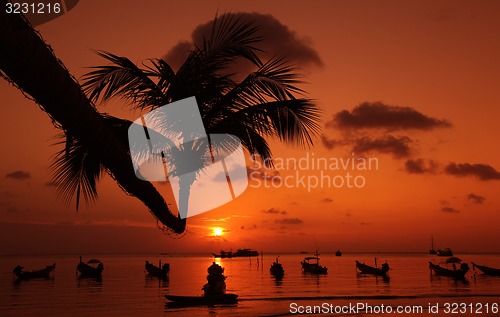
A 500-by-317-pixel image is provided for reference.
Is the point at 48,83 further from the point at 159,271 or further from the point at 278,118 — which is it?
the point at 159,271

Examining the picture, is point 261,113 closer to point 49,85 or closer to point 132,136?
point 132,136

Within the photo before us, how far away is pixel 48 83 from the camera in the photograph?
2.18 metres

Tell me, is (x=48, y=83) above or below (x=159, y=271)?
above

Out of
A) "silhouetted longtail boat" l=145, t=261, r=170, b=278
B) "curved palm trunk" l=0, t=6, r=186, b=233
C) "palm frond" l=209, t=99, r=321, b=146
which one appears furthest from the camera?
"silhouetted longtail boat" l=145, t=261, r=170, b=278

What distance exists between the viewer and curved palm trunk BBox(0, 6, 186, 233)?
1912 mm

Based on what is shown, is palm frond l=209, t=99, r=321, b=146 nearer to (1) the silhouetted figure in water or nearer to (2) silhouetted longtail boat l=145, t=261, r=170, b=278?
(1) the silhouetted figure in water

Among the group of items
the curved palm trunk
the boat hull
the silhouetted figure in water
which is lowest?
the boat hull

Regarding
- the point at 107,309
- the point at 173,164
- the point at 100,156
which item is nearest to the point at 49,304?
the point at 107,309

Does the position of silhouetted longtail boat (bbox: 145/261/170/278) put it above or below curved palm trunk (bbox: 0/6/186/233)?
below

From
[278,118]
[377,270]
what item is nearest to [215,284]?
[278,118]

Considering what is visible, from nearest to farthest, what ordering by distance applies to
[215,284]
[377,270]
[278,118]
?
[278,118] < [215,284] < [377,270]

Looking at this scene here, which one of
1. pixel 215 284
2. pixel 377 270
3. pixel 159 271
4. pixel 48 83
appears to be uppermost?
pixel 48 83

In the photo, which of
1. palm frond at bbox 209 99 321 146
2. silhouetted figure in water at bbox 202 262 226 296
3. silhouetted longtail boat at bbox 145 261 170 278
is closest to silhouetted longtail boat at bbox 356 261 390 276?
silhouetted longtail boat at bbox 145 261 170 278

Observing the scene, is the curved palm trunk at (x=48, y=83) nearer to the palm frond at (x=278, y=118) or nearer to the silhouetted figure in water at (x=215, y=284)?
the palm frond at (x=278, y=118)
